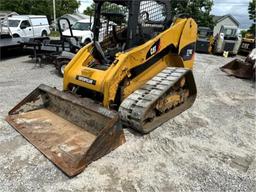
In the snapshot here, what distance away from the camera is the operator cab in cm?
463

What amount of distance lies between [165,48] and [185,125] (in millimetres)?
1443

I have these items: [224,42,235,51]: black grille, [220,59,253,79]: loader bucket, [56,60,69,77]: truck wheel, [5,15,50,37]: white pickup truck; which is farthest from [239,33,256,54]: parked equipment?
[5,15,50,37]: white pickup truck

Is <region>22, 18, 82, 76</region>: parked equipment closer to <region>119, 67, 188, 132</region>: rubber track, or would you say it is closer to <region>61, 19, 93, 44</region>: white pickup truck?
<region>61, 19, 93, 44</region>: white pickup truck

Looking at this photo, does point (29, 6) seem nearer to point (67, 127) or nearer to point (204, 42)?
point (204, 42)

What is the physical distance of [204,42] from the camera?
17234mm

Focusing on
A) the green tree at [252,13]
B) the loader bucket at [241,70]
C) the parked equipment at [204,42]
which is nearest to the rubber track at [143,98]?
the loader bucket at [241,70]

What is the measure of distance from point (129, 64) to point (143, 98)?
23.3 inches

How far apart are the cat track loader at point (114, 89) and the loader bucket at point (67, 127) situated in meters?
0.01

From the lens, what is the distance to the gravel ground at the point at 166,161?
3199 mm

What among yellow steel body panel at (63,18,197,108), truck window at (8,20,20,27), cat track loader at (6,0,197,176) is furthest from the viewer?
truck window at (8,20,20,27)

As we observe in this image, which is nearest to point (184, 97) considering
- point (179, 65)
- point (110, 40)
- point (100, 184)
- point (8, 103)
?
point (179, 65)

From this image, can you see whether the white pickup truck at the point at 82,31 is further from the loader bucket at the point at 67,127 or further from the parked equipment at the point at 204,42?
the loader bucket at the point at 67,127

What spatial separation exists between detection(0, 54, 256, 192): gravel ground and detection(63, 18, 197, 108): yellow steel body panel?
81 cm

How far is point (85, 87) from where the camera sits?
463 centimetres
